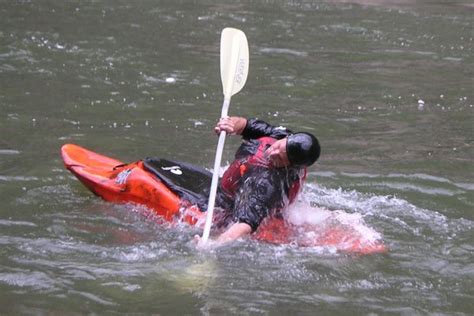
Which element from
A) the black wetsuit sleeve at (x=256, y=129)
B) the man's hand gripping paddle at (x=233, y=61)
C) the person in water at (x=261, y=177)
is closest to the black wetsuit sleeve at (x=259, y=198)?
the person in water at (x=261, y=177)

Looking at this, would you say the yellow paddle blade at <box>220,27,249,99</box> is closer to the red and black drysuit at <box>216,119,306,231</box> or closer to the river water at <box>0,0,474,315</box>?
the red and black drysuit at <box>216,119,306,231</box>

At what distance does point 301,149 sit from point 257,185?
0.35 metres

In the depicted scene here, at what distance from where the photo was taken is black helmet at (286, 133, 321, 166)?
4.59 m

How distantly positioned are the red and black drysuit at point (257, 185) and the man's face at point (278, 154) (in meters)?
0.05

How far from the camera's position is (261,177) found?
15.7 feet

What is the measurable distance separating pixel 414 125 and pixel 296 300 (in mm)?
4064

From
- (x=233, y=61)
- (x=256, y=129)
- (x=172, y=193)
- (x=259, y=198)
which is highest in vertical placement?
(x=233, y=61)

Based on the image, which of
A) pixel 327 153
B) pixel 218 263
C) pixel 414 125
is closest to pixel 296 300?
pixel 218 263

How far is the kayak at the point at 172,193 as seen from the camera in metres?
4.88

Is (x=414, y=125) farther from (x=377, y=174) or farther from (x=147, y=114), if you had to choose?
(x=147, y=114)

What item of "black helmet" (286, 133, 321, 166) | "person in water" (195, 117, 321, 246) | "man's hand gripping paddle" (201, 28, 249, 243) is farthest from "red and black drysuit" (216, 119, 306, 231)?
"man's hand gripping paddle" (201, 28, 249, 243)

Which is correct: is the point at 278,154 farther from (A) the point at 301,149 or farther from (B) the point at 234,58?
(B) the point at 234,58

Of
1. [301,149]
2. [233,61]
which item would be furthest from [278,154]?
[233,61]

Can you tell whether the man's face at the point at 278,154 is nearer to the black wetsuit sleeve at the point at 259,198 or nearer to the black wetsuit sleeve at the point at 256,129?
the black wetsuit sleeve at the point at 259,198
